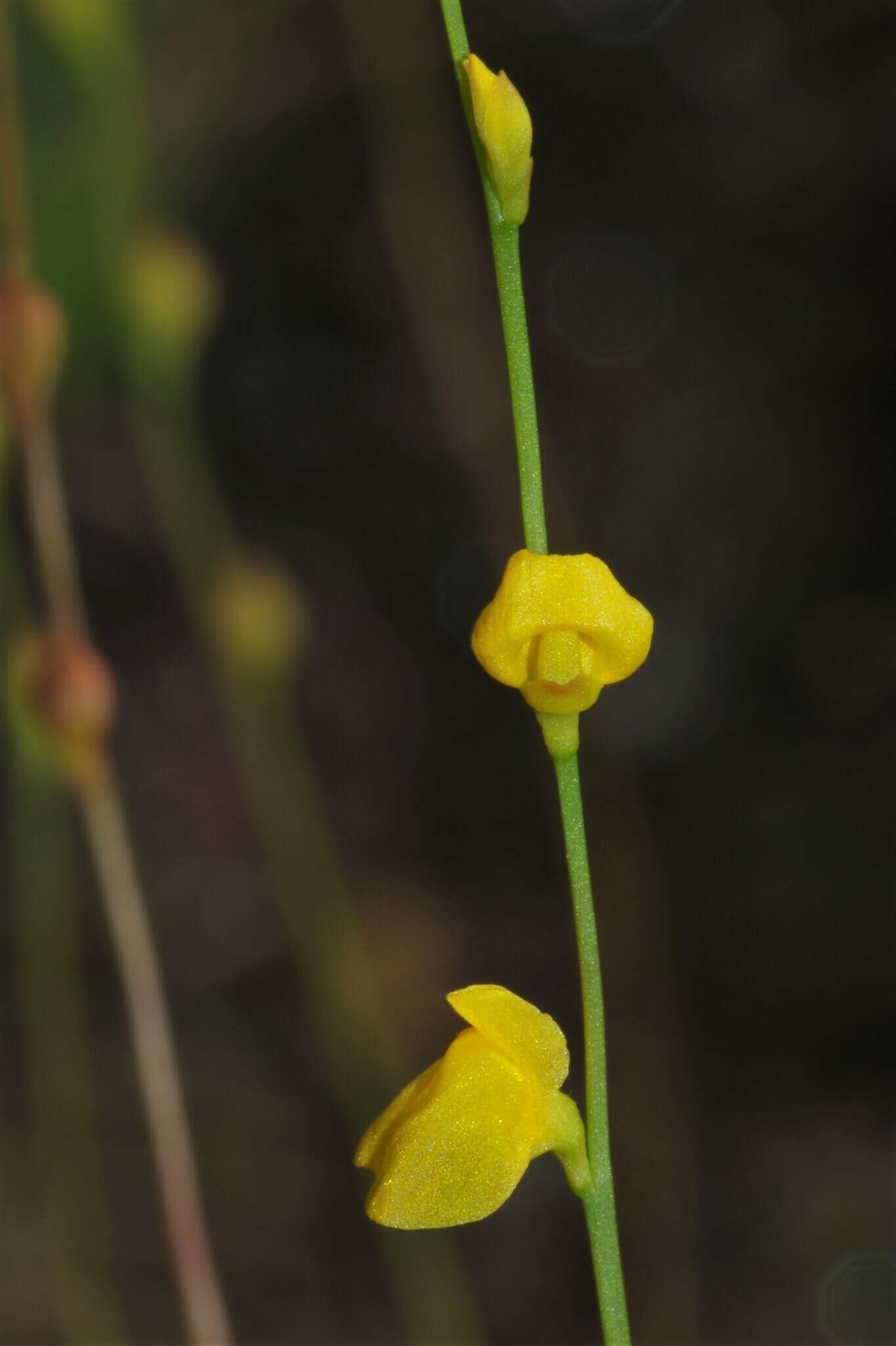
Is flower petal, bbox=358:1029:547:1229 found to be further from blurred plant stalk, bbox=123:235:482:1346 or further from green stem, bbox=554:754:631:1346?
blurred plant stalk, bbox=123:235:482:1346

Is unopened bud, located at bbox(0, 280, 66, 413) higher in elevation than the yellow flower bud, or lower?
higher

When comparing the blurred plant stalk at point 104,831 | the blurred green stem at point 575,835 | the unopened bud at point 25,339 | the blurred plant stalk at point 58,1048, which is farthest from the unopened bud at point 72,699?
the blurred plant stalk at point 58,1048

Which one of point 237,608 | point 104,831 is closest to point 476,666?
point 237,608

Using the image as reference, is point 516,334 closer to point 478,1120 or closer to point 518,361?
point 518,361

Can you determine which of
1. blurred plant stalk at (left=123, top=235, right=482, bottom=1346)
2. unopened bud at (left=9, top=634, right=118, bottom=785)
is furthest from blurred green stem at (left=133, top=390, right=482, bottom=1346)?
unopened bud at (left=9, top=634, right=118, bottom=785)

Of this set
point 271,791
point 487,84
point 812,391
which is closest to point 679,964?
point 271,791

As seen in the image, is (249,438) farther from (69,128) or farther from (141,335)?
(141,335)

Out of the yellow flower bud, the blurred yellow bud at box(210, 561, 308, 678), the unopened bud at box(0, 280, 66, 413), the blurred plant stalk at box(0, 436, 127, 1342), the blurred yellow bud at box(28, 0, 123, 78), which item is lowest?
the blurred plant stalk at box(0, 436, 127, 1342)
